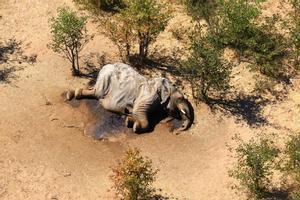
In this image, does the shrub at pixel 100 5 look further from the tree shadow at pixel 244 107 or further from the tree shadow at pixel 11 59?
the tree shadow at pixel 244 107

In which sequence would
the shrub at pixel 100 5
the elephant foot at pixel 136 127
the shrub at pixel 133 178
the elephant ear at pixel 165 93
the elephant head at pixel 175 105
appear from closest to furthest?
the shrub at pixel 133 178
the elephant foot at pixel 136 127
the elephant head at pixel 175 105
the elephant ear at pixel 165 93
the shrub at pixel 100 5

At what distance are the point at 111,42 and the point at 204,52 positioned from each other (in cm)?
799

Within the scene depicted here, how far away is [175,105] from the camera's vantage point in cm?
3406

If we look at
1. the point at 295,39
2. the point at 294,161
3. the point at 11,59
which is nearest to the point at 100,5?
the point at 11,59

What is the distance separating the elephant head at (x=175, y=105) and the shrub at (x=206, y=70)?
165cm

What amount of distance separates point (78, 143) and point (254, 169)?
9.88 metres

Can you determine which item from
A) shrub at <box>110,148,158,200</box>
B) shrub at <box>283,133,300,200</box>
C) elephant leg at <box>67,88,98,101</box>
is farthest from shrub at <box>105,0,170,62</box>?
shrub at <box>283,133,300,200</box>

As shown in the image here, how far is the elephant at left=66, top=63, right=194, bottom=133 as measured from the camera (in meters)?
33.6

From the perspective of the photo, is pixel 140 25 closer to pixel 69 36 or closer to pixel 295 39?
pixel 69 36

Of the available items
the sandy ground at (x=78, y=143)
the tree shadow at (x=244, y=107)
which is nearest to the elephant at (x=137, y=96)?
the sandy ground at (x=78, y=143)

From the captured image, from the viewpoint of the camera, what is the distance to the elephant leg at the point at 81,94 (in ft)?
114

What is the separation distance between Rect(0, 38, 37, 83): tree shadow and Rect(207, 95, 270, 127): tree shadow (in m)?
12.1

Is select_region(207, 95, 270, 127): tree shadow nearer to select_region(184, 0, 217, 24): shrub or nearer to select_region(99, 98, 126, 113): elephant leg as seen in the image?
select_region(99, 98, 126, 113): elephant leg

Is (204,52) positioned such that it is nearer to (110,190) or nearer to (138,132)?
(138,132)
